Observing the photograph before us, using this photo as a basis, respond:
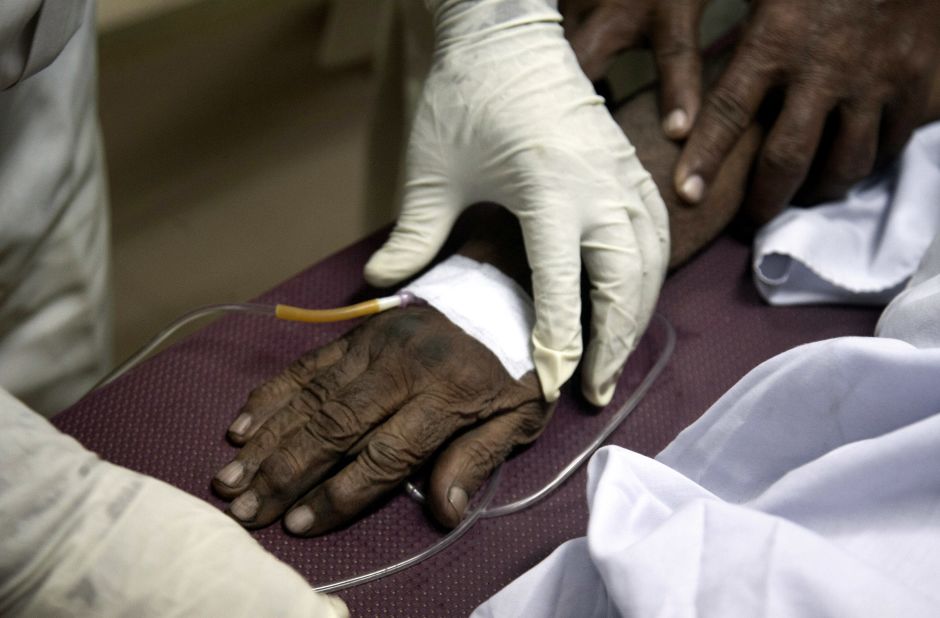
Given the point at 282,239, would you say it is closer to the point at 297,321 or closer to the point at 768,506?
the point at 297,321

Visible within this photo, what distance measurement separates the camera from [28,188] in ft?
2.82

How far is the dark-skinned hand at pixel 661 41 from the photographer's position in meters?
1.03

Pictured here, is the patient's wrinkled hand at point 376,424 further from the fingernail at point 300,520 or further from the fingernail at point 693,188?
the fingernail at point 693,188

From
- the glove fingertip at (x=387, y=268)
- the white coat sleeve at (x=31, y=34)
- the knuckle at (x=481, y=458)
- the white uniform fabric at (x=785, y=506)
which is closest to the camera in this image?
the white uniform fabric at (x=785, y=506)

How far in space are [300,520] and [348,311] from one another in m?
0.23

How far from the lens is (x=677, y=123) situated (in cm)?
102

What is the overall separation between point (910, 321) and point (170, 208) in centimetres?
192

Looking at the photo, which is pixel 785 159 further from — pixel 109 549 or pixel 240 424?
pixel 109 549

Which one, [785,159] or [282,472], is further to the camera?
[785,159]

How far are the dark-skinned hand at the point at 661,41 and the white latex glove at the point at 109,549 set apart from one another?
75 centimetres

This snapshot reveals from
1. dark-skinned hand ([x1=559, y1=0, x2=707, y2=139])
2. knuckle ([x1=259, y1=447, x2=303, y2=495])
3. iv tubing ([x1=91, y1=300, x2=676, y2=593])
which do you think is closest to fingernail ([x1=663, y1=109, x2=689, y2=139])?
dark-skinned hand ([x1=559, y1=0, x2=707, y2=139])

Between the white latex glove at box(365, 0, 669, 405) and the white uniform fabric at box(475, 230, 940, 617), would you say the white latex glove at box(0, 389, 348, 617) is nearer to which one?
the white uniform fabric at box(475, 230, 940, 617)

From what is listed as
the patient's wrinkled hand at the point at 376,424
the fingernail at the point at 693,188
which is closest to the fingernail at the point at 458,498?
the patient's wrinkled hand at the point at 376,424

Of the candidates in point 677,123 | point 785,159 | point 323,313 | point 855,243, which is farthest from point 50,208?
point 855,243
